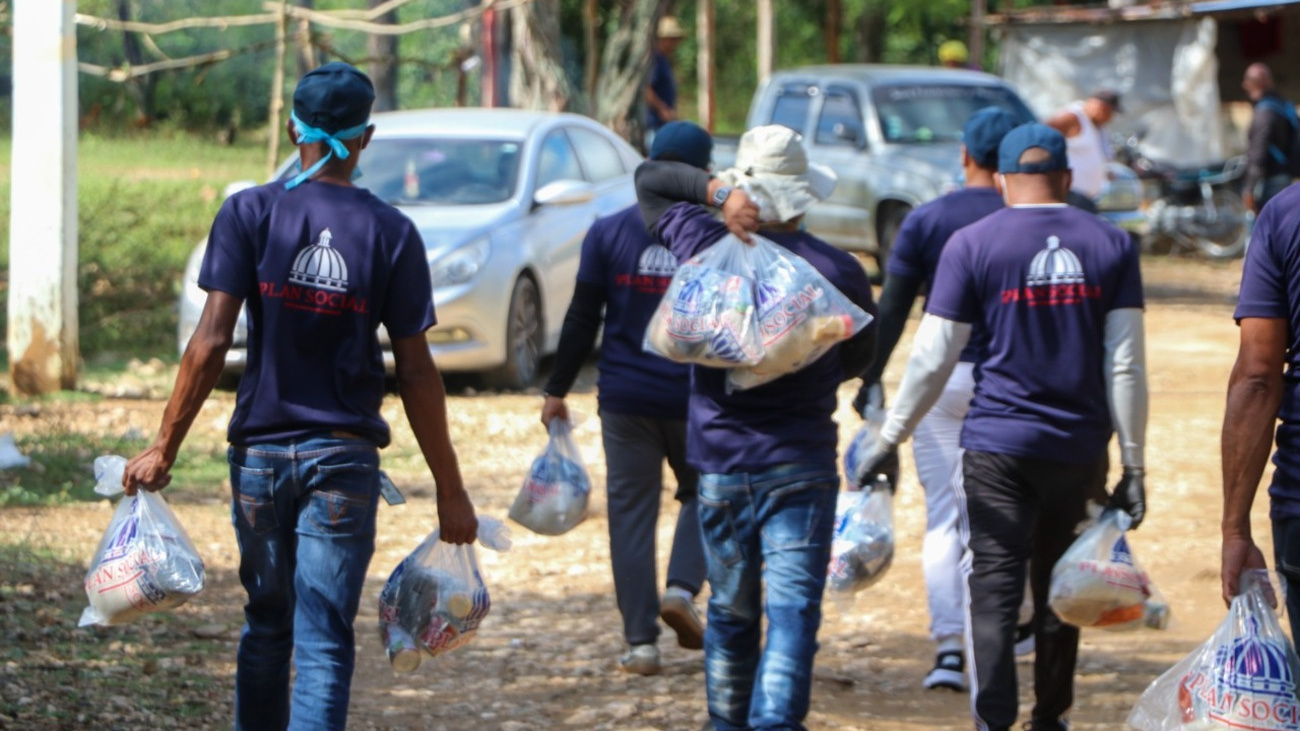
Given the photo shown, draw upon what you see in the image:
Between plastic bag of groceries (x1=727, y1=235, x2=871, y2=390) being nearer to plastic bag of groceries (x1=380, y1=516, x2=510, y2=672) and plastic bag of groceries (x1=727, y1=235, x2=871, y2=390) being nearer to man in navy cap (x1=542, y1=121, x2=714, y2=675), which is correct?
plastic bag of groceries (x1=380, y1=516, x2=510, y2=672)

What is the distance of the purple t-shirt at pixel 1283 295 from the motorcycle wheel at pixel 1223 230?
53.5ft

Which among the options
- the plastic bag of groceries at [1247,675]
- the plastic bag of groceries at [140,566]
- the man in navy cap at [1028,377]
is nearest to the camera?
the plastic bag of groceries at [1247,675]

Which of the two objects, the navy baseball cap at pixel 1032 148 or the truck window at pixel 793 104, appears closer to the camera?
the navy baseball cap at pixel 1032 148

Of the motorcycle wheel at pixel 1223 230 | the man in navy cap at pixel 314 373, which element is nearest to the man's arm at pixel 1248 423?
the man in navy cap at pixel 314 373

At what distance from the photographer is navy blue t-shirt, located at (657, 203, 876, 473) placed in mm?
4352

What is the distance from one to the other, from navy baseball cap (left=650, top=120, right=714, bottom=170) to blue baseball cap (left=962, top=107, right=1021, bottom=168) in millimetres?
888

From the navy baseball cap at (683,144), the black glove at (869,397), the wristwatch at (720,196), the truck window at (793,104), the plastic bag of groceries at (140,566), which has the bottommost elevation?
the plastic bag of groceries at (140,566)

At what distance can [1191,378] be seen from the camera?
11.9 m

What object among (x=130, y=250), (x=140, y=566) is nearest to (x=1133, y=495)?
(x=140, y=566)

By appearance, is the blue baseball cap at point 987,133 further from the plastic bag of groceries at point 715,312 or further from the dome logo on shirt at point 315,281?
the dome logo on shirt at point 315,281

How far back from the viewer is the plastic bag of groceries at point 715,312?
167 inches

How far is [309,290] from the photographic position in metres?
3.87

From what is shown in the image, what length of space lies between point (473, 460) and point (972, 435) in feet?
15.6

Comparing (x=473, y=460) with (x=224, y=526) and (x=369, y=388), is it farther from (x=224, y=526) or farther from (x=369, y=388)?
(x=369, y=388)
